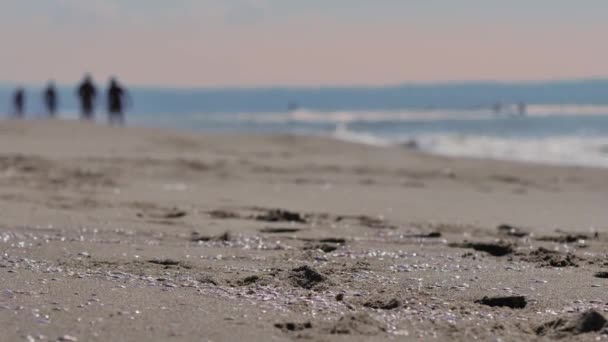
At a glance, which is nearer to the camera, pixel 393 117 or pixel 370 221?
pixel 370 221

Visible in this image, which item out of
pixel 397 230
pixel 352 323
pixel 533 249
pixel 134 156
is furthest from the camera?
pixel 134 156

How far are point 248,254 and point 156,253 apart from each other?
0.59 metres

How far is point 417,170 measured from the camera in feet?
46.6

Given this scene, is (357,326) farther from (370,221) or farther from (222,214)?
(222,214)

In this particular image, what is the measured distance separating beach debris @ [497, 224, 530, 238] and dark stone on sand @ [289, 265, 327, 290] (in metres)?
2.72

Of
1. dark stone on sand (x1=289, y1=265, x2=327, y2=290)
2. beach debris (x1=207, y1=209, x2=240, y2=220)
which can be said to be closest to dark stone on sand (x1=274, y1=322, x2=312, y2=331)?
dark stone on sand (x1=289, y1=265, x2=327, y2=290)

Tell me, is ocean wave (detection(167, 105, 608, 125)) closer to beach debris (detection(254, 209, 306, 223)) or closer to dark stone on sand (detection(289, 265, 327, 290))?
beach debris (detection(254, 209, 306, 223))

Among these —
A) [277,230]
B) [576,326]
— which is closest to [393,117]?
[277,230]

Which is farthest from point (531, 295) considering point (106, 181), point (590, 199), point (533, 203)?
point (106, 181)

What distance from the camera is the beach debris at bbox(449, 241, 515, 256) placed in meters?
6.49

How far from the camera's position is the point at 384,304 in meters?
4.71

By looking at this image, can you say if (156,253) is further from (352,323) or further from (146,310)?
(352,323)

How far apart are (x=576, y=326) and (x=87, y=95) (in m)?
28.4

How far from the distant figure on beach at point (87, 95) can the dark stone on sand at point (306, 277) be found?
26837 millimetres
